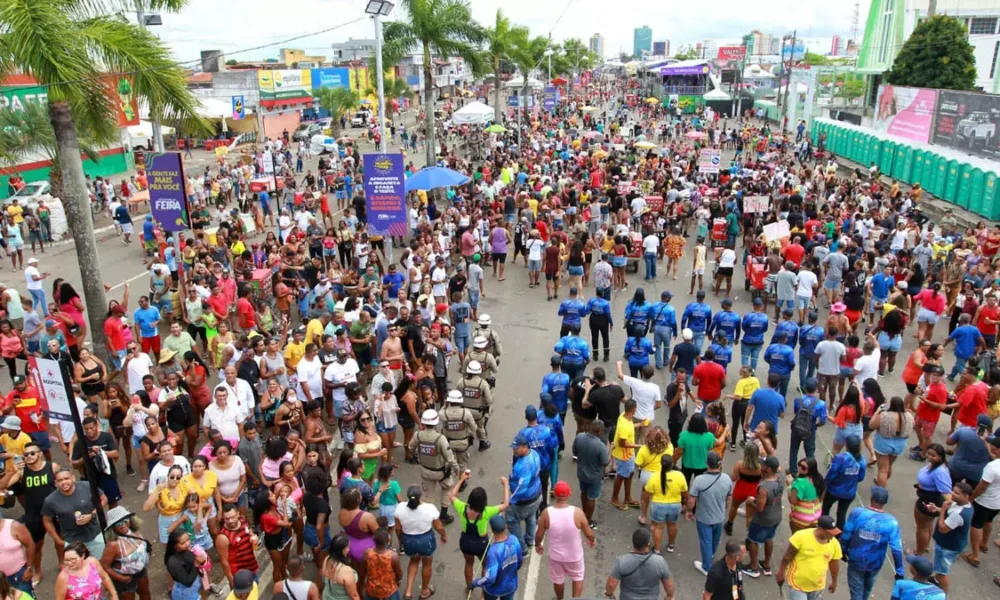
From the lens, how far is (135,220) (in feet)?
79.3

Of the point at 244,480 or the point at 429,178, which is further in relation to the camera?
the point at 429,178

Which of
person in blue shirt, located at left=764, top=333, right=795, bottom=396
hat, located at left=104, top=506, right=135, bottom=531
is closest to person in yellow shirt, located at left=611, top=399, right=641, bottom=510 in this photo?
person in blue shirt, located at left=764, top=333, right=795, bottom=396

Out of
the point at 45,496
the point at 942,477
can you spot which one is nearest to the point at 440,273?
the point at 45,496

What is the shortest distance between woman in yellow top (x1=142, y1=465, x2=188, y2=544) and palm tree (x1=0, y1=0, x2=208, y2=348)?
229 inches

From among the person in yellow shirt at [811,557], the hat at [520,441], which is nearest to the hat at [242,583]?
the hat at [520,441]

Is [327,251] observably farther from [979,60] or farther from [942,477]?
[979,60]

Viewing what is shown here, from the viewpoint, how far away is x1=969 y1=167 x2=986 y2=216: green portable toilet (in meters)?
22.2

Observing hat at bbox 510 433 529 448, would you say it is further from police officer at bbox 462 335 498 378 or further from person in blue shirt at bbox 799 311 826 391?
person in blue shirt at bbox 799 311 826 391

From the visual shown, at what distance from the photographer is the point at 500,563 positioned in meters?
5.70

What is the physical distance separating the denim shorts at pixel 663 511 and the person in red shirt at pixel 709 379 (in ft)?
7.96

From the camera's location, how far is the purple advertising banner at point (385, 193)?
14.9 m

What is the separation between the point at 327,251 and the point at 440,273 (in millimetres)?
4093

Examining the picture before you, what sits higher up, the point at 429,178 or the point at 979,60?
the point at 979,60

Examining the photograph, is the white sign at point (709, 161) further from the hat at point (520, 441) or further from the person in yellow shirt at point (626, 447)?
the hat at point (520, 441)
